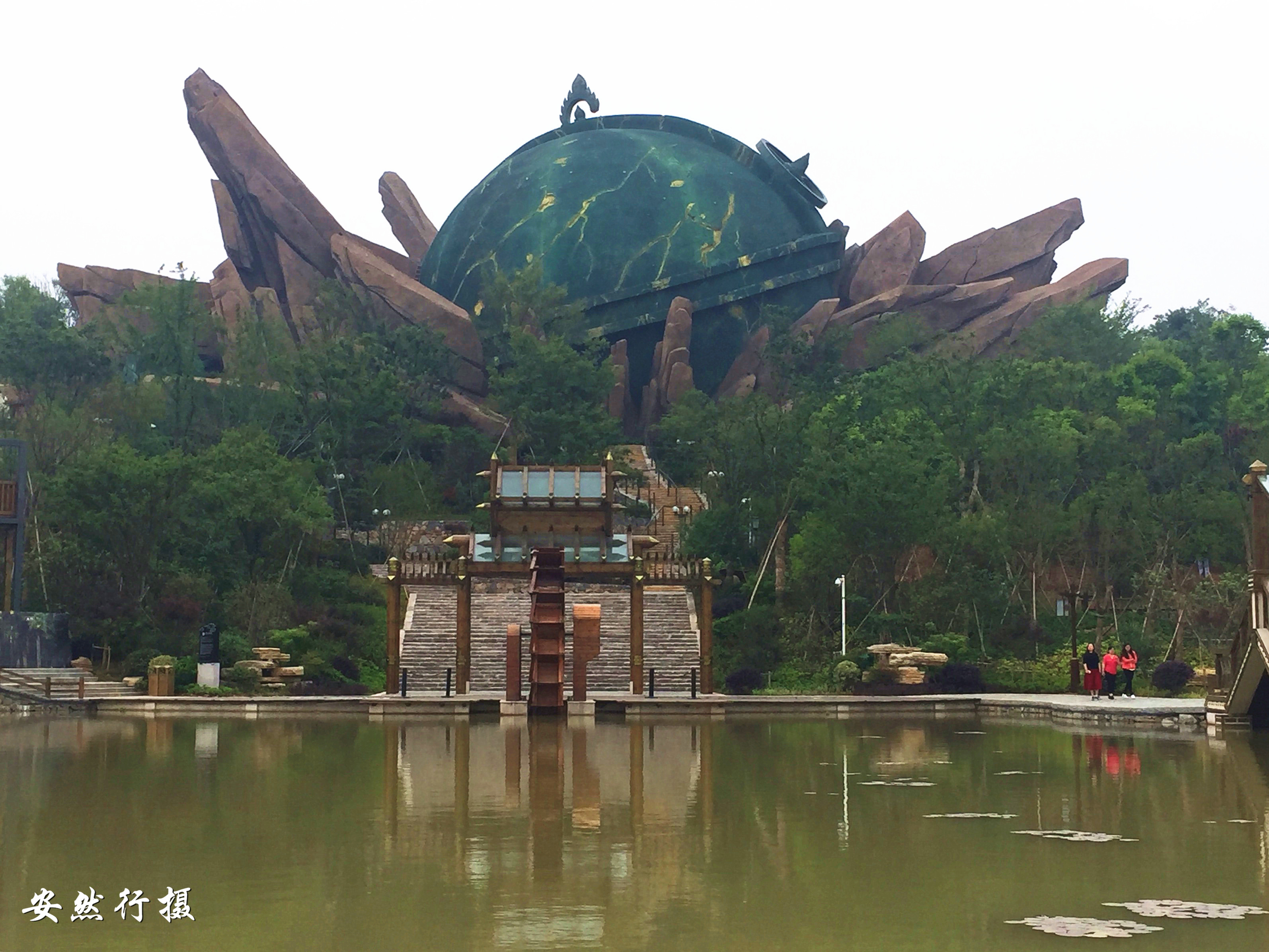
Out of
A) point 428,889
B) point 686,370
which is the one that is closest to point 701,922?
point 428,889

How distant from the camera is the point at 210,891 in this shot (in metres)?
12.2

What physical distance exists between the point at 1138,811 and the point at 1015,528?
100 ft

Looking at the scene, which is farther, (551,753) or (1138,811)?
(551,753)

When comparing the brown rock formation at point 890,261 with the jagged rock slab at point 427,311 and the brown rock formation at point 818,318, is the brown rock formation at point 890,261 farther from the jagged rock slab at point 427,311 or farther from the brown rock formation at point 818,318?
the jagged rock slab at point 427,311

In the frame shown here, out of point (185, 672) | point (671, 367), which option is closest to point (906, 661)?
point (185, 672)

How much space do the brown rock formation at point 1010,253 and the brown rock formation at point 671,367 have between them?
13.0 meters

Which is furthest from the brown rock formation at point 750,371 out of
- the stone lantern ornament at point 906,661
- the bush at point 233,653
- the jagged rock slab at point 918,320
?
the bush at point 233,653

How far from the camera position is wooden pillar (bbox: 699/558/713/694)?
37.9 metres

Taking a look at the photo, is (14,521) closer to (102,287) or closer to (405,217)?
(102,287)

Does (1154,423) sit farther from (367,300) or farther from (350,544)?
(367,300)

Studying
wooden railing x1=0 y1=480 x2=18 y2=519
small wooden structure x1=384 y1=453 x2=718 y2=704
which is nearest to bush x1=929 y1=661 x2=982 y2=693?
small wooden structure x1=384 y1=453 x2=718 y2=704

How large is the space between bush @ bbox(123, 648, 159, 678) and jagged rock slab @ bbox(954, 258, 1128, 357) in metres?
39.5

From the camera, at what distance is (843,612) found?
41594 millimetres

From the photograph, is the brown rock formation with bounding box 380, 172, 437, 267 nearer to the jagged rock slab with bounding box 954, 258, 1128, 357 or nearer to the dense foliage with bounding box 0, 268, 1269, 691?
the dense foliage with bounding box 0, 268, 1269, 691
